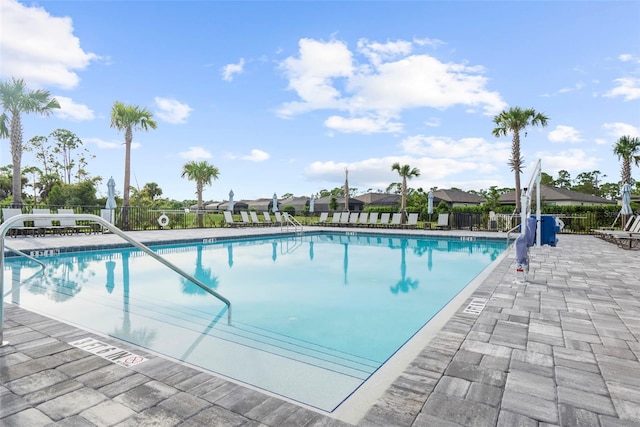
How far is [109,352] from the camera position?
2.50 m

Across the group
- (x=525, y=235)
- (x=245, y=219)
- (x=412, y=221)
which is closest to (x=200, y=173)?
(x=245, y=219)

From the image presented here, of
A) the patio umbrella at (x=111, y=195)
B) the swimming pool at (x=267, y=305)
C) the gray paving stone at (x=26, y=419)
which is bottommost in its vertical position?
the swimming pool at (x=267, y=305)

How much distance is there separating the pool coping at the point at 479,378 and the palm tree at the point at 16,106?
1388 cm

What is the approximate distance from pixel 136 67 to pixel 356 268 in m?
12.8

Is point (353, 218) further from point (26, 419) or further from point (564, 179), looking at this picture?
point (564, 179)

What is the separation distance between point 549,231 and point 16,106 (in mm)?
18123

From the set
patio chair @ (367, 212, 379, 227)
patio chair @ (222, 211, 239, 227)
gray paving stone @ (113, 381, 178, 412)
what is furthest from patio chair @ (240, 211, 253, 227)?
gray paving stone @ (113, 381, 178, 412)

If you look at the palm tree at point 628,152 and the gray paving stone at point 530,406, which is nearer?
the gray paving stone at point 530,406

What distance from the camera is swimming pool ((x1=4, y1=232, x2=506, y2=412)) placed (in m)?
2.73

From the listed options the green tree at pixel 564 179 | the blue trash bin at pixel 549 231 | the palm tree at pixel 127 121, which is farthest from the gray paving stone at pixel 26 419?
the green tree at pixel 564 179

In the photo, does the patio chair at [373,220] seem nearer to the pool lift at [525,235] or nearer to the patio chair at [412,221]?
the patio chair at [412,221]

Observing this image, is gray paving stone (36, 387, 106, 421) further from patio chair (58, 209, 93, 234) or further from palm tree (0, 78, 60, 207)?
palm tree (0, 78, 60, 207)

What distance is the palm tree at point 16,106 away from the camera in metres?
13.7

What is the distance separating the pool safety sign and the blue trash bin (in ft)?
18.3
